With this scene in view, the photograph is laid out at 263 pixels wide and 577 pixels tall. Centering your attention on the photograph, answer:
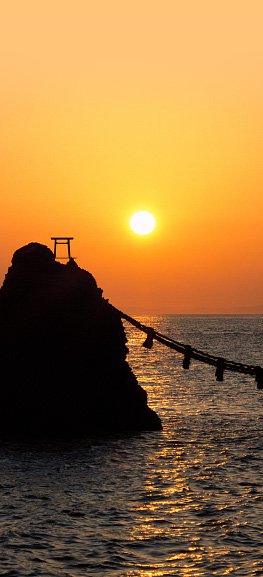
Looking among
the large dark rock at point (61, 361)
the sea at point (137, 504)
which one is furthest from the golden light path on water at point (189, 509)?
the large dark rock at point (61, 361)

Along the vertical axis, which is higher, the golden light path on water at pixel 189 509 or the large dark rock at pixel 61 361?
the large dark rock at pixel 61 361

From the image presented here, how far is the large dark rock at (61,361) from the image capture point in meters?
37.8

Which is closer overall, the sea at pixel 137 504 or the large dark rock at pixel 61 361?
the sea at pixel 137 504

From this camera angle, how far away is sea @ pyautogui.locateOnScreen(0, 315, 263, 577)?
19.1 meters

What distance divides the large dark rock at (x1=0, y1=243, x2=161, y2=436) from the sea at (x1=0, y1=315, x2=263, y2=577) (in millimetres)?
1760

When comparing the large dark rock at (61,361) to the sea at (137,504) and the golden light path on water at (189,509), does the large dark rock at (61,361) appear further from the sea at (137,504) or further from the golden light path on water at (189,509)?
the golden light path on water at (189,509)

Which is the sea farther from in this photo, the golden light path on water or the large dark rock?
the large dark rock

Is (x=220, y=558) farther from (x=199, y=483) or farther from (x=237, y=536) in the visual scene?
(x=199, y=483)

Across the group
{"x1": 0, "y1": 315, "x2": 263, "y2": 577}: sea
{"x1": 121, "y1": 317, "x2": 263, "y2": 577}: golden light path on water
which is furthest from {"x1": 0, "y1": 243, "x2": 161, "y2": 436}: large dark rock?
{"x1": 121, "y1": 317, "x2": 263, "y2": 577}: golden light path on water

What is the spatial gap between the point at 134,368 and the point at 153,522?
2880 inches

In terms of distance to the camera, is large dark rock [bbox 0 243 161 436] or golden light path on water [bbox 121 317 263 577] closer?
golden light path on water [bbox 121 317 263 577]

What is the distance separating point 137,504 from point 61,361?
46.9ft

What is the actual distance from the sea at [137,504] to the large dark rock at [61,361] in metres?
1.76

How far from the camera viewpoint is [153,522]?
74.0ft
